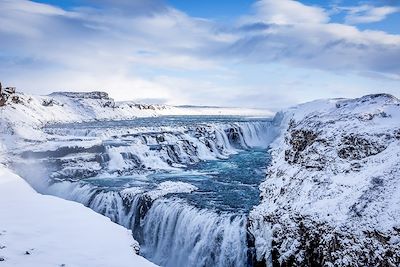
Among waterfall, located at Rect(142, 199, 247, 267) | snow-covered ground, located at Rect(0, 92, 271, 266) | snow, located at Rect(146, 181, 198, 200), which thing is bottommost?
waterfall, located at Rect(142, 199, 247, 267)

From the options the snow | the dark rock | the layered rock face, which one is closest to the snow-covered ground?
the layered rock face

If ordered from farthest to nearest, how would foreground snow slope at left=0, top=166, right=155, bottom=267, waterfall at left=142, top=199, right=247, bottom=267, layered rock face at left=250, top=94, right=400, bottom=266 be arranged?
waterfall at left=142, top=199, right=247, bottom=267 < layered rock face at left=250, top=94, right=400, bottom=266 < foreground snow slope at left=0, top=166, right=155, bottom=267

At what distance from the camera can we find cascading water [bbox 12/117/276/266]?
597 inches

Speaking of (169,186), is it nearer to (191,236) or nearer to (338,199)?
(191,236)

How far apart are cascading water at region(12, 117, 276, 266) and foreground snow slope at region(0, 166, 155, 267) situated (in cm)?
562

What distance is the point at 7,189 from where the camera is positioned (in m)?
13.2

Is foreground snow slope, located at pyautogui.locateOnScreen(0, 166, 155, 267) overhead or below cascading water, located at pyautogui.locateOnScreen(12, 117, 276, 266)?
overhead

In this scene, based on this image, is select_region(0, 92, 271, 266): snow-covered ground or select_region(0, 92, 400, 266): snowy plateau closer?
select_region(0, 92, 271, 266): snow-covered ground

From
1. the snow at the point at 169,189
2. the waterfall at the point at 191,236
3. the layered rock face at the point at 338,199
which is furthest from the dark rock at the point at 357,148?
the snow at the point at 169,189

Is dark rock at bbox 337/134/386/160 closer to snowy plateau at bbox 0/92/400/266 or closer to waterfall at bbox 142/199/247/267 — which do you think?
snowy plateau at bbox 0/92/400/266

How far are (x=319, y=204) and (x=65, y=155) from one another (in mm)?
21556

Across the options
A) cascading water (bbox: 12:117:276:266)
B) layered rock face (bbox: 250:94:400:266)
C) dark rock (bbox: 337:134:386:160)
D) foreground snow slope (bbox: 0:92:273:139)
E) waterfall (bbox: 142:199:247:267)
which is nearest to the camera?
layered rock face (bbox: 250:94:400:266)

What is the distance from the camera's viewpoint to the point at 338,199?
1022 centimetres

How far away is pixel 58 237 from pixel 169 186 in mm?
13764
